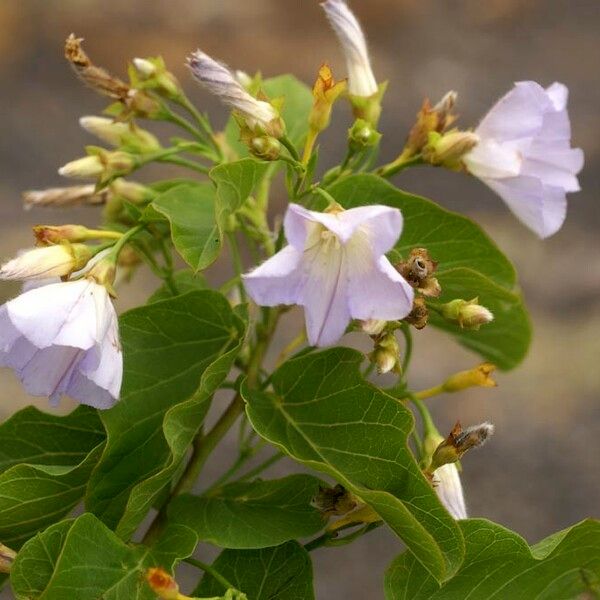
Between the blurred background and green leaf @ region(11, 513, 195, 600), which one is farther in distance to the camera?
the blurred background

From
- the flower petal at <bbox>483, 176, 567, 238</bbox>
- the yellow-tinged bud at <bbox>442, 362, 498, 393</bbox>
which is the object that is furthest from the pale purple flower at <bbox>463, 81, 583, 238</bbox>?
the yellow-tinged bud at <bbox>442, 362, 498, 393</bbox>

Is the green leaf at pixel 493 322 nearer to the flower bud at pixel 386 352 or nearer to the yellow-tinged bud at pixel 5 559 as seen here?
the flower bud at pixel 386 352

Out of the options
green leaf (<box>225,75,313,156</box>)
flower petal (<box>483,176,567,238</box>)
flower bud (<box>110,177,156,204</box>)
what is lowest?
flower bud (<box>110,177,156,204</box>)

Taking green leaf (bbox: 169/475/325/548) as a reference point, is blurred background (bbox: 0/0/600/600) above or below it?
below

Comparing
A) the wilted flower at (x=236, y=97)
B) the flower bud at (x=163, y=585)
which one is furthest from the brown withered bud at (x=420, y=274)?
the flower bud at (x=163, y=585)

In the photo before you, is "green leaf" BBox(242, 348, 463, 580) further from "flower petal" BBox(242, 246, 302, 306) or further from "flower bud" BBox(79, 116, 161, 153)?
"flower bud" BBox(79, 116, 161, 153)

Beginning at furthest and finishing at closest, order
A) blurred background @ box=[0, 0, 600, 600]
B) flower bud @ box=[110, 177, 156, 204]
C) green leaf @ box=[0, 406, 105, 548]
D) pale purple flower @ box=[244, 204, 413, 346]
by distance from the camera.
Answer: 1. blurred background @ box=[0, 0, 600, 600]
2. flower bud @ box=[110, 177, 156, 204]
3. green leaf @ box=[0, 406, 105, 548]
4. pale purple flower @ box=[244, 204, 413, 346]
